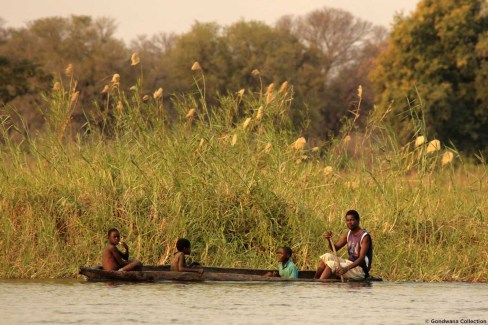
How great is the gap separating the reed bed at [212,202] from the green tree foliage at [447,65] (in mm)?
31828

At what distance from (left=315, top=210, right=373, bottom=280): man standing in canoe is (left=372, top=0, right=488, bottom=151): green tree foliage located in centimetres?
3334

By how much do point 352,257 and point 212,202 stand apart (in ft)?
6.30

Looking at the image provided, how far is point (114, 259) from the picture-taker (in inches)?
Result: 516

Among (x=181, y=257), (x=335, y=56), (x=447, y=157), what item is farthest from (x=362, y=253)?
(x=335, y=56)

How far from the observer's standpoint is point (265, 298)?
1229 centimetres

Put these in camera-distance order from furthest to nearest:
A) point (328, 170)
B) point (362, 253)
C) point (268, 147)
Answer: point (328, 170)
point (268, 147)
point (362, 253)

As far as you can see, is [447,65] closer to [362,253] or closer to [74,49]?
[74,49]

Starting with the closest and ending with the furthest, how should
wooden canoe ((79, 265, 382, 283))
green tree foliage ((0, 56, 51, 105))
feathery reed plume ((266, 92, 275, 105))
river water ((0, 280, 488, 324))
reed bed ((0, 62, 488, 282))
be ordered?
river water ((0, 280, 488, 324)), wooden canoe ((79, 265, 382, 283)), reed bed ((0, 62, 488, 282)), feathery reed plume ((266, 92, 275, 105)), green tree foliage ((0, 56, 51, 105))

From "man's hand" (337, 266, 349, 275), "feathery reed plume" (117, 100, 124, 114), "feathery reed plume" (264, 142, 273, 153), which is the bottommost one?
"man's hand" (337, 266, 349, 275)

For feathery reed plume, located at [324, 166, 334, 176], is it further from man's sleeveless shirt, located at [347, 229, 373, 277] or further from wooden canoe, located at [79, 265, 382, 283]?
wooden canoe, located at [79, 265, 382, 283]

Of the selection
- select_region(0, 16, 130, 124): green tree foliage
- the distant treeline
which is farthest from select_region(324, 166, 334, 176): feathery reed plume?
select_region(0, 16, 130, 124): green tree foliage

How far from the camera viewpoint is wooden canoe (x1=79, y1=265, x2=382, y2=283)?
1288cm

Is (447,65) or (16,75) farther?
(447,65)

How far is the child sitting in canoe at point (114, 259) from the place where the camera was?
13.1 metres
